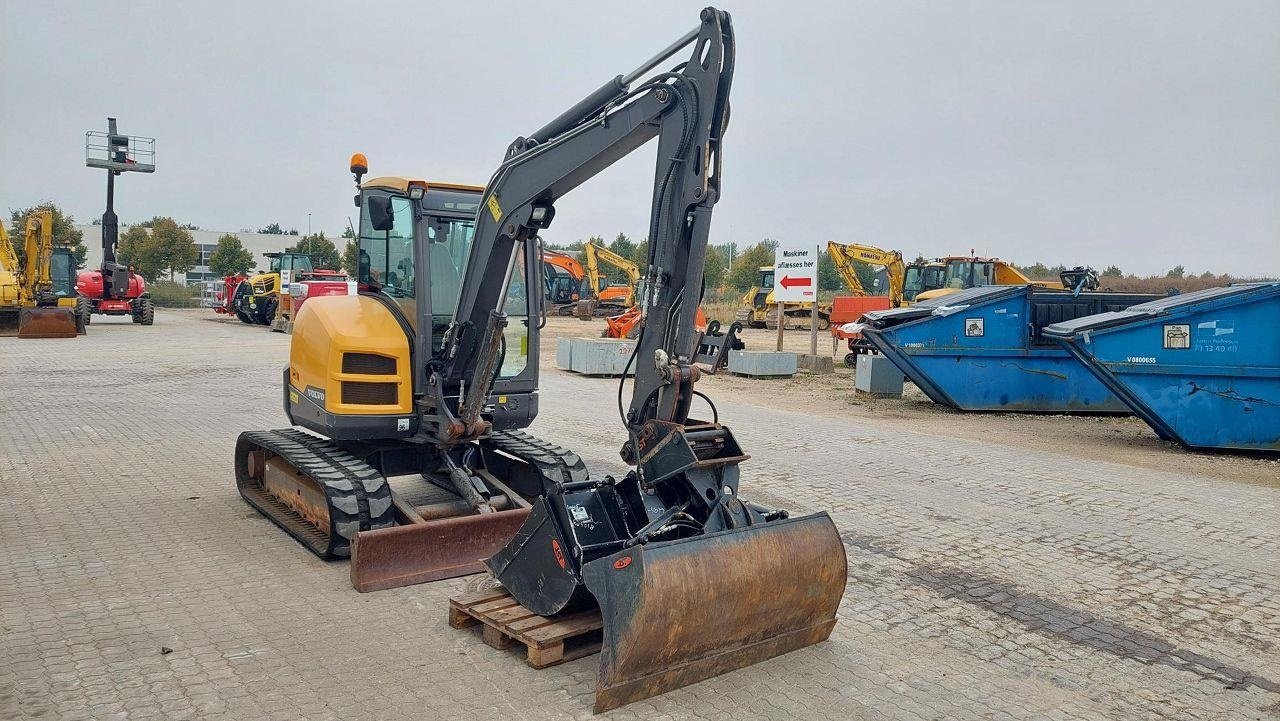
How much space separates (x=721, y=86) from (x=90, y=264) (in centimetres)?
8836

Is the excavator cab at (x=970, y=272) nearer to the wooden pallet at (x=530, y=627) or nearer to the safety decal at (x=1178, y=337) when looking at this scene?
the safety decal at (x=1178, y=337)

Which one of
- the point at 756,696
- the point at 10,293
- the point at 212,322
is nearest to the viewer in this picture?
the point at 756,696

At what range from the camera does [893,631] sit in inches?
221

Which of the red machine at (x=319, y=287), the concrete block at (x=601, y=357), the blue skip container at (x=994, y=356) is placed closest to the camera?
the blue skip container at (x=994, y=356)

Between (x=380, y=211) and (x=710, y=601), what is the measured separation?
404 centimetres

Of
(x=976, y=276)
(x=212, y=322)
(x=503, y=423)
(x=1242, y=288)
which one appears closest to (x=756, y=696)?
(x=503, y=423)

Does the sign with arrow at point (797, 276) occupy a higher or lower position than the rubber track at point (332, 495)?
higher

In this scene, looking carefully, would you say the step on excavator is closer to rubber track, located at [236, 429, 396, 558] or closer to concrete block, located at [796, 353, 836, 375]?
rubber track, located at [236, 429, 396, 558]

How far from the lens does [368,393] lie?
716 centimetres

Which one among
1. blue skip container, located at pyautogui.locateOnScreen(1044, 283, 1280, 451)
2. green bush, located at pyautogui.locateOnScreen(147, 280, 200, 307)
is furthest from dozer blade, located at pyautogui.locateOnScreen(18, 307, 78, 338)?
green bush, located at pyautogui.locateOnScreen(147, 280, 200, 307)

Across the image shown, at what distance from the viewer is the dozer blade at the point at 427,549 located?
604cm

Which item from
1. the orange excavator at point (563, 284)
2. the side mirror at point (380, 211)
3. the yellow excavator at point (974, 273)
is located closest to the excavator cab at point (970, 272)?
the yellow excavator at point (974, 273)

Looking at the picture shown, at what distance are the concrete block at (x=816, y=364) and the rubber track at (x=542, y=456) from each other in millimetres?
14102

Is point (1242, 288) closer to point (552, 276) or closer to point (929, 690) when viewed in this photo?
point (929, 690)
